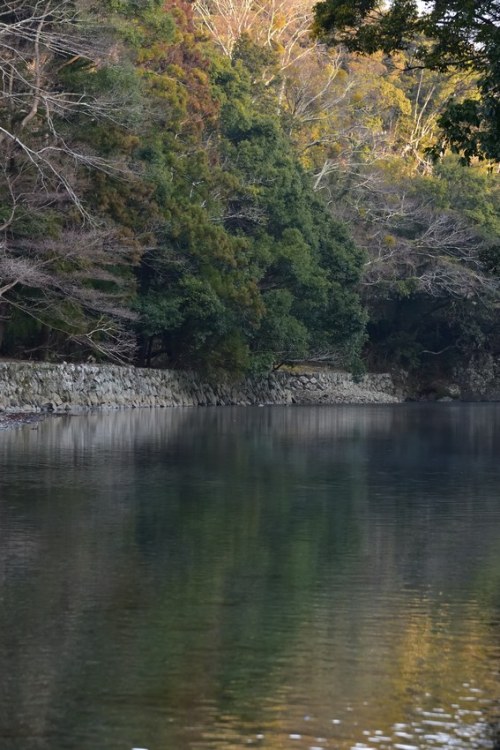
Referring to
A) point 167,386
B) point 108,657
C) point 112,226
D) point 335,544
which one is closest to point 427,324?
point 167,386

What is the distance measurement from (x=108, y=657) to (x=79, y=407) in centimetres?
3579

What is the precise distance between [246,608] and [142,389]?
1488 inches

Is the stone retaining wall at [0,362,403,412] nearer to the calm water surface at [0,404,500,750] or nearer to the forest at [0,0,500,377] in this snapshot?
the forest at [0,0,500,377]

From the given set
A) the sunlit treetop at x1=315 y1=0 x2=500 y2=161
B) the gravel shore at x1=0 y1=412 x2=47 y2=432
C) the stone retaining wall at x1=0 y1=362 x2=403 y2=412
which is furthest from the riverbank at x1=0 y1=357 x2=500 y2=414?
the sunlit treetop at x1=315 y1=0 x2=500 y2=161

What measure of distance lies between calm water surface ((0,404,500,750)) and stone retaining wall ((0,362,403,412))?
1922 cm

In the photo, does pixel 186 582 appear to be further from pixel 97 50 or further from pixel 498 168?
pixel 498 168

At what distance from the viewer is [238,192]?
178ft

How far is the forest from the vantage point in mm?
37803

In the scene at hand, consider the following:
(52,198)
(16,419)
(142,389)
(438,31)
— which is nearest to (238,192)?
(142,389)

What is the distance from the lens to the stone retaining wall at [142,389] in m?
41.3

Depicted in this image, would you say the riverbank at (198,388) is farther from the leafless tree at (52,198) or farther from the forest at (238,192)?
the leafless tree at (52,198)

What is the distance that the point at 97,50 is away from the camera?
40.7 meters

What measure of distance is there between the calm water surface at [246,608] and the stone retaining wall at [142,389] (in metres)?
19.2

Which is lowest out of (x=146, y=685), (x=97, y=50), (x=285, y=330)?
(x=146, y=685)
